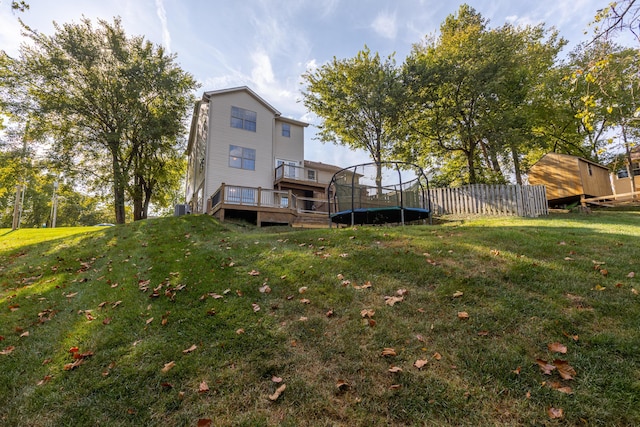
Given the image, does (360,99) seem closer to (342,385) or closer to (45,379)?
(342,385)

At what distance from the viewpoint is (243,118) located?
65.7 feet

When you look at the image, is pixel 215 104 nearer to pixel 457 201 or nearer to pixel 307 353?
pixel 457 201

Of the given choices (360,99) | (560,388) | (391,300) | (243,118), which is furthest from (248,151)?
(560,388)

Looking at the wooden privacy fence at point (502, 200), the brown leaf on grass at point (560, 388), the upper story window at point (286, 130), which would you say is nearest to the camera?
the brown leaf on grass at point (560, 388)

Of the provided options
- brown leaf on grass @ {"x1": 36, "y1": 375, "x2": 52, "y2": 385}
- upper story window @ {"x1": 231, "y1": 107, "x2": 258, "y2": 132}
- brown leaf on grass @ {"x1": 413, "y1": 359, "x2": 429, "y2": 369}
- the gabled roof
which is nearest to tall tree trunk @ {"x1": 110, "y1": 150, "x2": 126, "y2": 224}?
the gabled roof

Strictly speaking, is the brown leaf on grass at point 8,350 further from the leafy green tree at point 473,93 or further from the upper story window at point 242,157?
the leafy green tree at point 473,93

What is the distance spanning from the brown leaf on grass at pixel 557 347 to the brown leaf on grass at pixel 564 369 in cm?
15

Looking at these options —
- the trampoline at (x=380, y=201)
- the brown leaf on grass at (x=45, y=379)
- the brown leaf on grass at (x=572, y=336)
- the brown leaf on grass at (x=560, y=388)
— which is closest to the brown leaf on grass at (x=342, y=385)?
the brown leaf on grass at (x=560, y=388)

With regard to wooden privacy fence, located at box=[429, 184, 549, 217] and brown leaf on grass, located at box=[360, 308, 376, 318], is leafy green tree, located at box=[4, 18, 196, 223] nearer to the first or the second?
wooden privacy fence, located at box=[429, 184, 549, 217]

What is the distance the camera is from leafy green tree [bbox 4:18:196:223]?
19109mm

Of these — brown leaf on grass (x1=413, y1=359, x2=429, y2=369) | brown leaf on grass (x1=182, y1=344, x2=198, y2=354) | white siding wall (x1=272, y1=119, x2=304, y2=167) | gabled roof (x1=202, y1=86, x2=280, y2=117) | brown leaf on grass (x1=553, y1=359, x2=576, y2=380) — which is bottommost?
brown leaf on grass (x1=182, y1=344, x2=198, y2=354)

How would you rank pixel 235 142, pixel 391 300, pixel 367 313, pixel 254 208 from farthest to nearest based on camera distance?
pixel 235 142, pixel 254 208, pixel 391 300, pixel 367 313

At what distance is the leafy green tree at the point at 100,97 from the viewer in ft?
62.7

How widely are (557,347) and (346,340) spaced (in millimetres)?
2008
